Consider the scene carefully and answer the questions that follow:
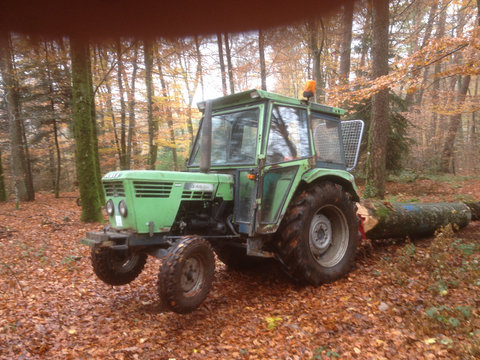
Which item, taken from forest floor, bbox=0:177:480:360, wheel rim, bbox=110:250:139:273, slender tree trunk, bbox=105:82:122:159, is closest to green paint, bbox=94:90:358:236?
wheel rim, bbox=110:250:139:273

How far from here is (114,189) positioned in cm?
353

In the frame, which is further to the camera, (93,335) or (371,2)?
(93,335)

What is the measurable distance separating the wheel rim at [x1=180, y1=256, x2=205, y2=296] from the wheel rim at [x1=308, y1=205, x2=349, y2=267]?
1.63m

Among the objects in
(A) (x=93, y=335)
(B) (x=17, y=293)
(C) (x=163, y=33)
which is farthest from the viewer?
(B) (x=17, y=293)

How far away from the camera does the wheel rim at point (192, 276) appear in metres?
3.29

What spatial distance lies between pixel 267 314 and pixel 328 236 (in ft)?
5.20

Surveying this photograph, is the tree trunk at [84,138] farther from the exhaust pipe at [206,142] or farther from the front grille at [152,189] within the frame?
the exhaust pipe at [206,142]

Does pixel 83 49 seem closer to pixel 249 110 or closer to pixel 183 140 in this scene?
pixel 249 110

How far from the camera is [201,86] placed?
766 inches

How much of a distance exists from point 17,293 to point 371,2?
503 cm

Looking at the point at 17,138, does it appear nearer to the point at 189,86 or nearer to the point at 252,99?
the point at 189,86

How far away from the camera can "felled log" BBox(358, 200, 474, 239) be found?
5199 mm

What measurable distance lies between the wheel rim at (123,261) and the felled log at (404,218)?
3.46 metres

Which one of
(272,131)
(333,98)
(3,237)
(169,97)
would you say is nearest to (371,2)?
(272,131)
